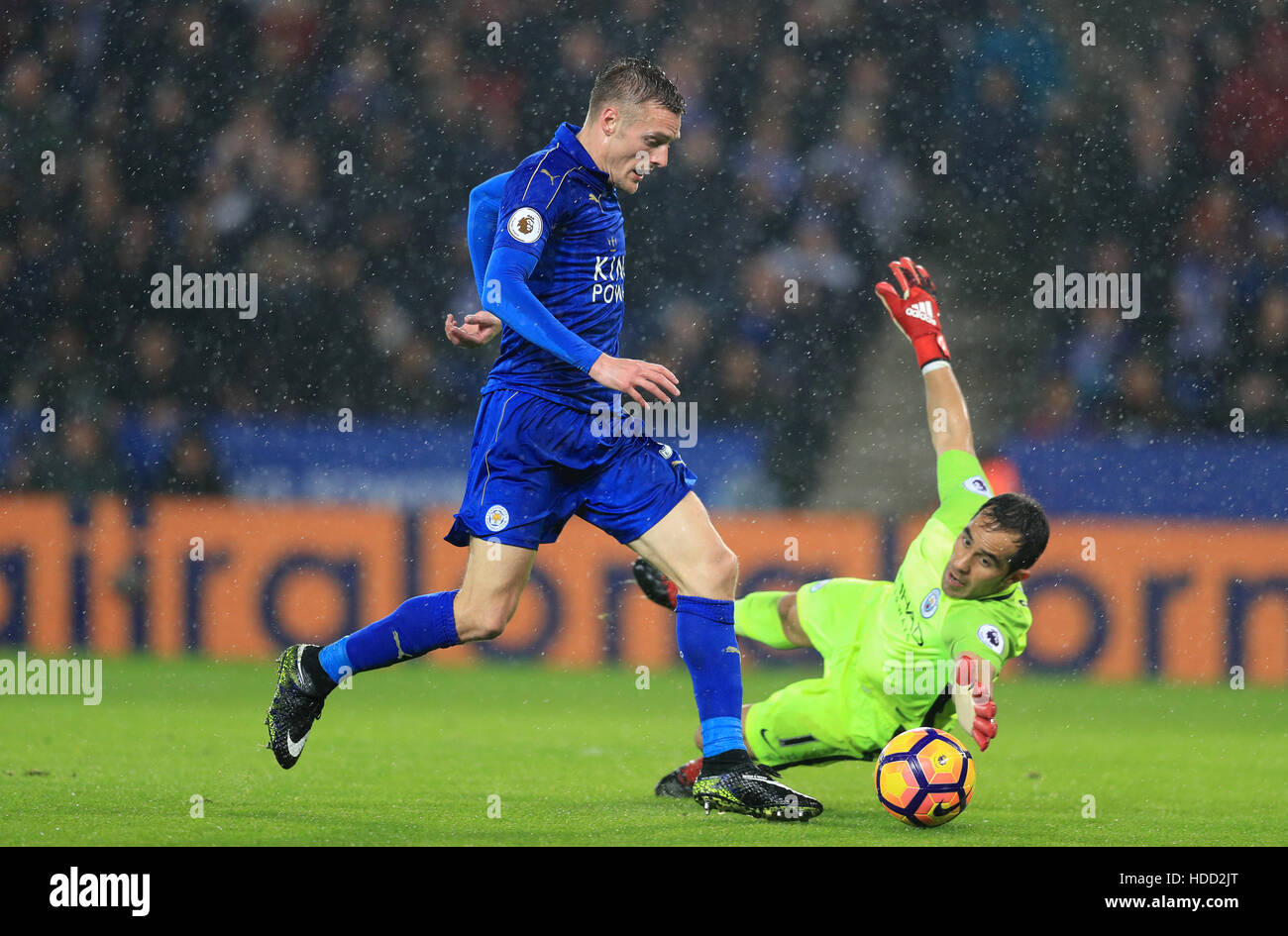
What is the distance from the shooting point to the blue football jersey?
4363 millimetres

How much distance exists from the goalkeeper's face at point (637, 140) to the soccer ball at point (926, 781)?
5.51 ft

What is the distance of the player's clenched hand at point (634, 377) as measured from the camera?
156 inches

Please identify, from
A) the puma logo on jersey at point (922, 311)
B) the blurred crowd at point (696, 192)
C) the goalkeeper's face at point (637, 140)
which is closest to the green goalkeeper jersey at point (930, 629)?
the puma logo on jersey at point (922, 311)

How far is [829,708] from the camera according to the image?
15.9 ft

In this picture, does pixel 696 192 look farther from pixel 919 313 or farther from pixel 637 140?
pixel 637 140

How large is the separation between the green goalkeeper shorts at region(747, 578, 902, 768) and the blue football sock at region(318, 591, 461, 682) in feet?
3.62

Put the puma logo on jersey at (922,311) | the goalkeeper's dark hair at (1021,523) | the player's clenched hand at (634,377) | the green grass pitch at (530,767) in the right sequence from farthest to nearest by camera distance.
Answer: the puma logo on jersey at (922,311) < the goalkeeper's dark hair at (1021,523) < the green grass pitch at (530,767) < the player's clenched hand at (634,377)

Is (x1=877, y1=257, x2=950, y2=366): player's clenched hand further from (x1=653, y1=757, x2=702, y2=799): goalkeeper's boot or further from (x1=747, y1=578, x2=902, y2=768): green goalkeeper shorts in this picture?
(x1=653, y1=757, x2=702, y2=799): goalkeeper's boot

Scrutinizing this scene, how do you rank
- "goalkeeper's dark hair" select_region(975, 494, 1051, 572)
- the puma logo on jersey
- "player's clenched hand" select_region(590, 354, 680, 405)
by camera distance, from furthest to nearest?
the puma logo on jersey < "goalkeeper's dark hair" select_region(975, 494, 1051, 572) < "player's clenched hand" select_region(590, 354, 680, 405)

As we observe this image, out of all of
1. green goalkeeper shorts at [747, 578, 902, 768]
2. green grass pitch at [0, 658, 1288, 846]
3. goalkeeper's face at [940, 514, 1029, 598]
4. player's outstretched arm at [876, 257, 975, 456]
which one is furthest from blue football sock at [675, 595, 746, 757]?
player's outstretched arm at [876, 257, 975, 456]

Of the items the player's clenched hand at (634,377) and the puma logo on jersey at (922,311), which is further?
the puma logo on jersey at (922,311)

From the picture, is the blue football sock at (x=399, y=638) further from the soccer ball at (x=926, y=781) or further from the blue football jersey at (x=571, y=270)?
the soccer ball at (x=926, y=781)

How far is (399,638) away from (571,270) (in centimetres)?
109

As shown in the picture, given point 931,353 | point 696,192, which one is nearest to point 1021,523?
point 931,353
